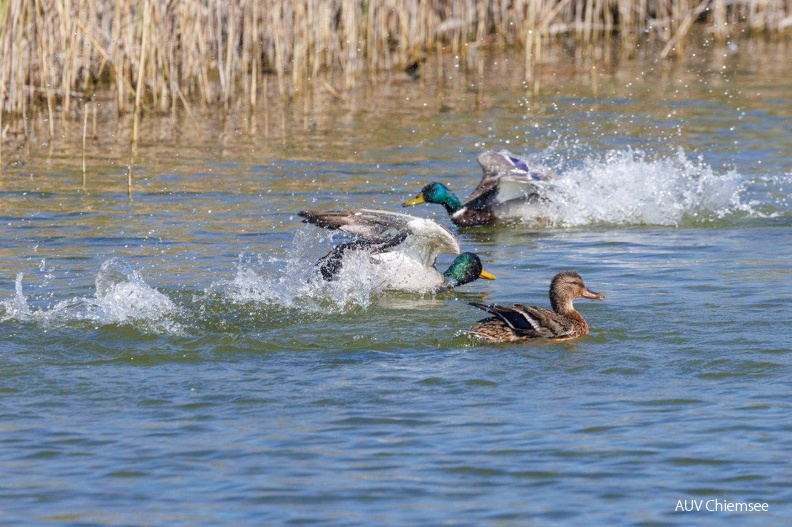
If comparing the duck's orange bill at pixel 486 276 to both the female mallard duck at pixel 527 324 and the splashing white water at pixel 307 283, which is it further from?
the female mallard duck at pixel 527 324

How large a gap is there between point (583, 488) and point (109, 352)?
3001 mm

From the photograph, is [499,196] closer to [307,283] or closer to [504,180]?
[504,180]

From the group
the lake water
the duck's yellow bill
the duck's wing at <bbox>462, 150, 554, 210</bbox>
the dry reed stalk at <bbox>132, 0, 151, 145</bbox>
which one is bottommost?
the lake water

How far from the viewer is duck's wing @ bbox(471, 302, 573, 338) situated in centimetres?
726

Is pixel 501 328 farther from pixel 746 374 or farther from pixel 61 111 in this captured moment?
pixel 61 111

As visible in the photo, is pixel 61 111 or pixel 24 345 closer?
pixel 24 345

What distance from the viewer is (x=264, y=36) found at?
59.7 ft

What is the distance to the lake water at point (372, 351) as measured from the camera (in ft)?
17.0

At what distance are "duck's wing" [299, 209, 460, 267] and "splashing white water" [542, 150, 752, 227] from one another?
8.32 feet

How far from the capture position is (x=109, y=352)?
7113 mm

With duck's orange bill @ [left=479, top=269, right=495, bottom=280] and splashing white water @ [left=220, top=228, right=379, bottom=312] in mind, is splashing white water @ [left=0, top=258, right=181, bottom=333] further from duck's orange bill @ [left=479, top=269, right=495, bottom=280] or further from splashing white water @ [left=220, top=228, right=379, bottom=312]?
duck's orange bill @ [left=479, top=269, right=495, bottom=280]

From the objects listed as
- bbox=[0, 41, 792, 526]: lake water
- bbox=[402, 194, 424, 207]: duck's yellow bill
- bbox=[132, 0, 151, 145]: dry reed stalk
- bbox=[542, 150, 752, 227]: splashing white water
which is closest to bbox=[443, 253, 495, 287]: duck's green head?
bbox=[0, 41, 792, 526]: lake water

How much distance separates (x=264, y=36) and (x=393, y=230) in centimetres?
979

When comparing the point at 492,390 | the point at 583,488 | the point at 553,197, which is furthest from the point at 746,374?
the point at 553,197
